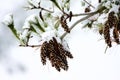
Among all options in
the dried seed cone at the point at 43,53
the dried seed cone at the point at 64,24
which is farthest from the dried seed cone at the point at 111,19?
the dried seed cone at the point at 43,53

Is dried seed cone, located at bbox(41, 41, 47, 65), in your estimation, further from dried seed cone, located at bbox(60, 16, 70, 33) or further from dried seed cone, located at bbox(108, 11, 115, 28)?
dried seed cone, located at bbox(108, 11, 115, 28)

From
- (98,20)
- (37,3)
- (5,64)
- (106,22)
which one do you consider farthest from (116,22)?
(5,64)

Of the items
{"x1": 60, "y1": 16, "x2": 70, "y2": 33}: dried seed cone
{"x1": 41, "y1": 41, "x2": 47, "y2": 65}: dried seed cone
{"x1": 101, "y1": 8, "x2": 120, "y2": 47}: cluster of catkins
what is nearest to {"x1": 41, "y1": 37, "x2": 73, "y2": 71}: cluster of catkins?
{"x1": 41, "y1": 41, "x2": 47, "y2": 65}: dried seed cone

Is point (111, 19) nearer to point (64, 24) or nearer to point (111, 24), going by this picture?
point (111, 24)

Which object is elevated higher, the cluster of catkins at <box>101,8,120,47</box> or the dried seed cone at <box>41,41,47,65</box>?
the cluster of catkins at <box>101,8,120,47</box>

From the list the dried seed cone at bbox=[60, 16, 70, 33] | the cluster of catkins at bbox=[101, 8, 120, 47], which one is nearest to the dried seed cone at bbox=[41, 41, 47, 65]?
the dried seed cone at bbox=[60, 16, 70, 33]

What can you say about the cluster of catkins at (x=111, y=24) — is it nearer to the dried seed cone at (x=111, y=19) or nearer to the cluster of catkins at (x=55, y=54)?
the dried seed cone at (x=111, y=19)

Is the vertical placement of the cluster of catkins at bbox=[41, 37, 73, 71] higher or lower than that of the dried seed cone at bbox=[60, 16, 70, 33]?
lower

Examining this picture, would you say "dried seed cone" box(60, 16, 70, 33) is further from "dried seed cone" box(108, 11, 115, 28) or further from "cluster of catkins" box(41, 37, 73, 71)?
"dried seed cone" box(108, 11, 115, 28)
